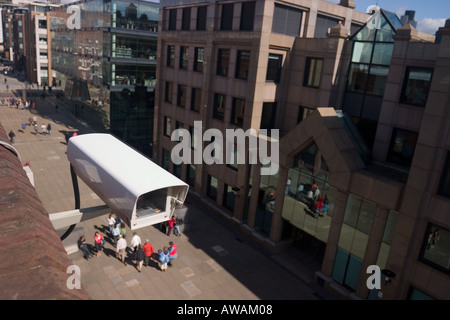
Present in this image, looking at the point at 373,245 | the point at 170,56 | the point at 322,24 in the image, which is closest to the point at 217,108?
the point at 170,56

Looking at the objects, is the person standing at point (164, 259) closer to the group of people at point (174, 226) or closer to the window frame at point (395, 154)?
the group of people at point (174, 226)

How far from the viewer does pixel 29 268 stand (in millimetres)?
3176

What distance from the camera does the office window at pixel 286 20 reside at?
2352cm

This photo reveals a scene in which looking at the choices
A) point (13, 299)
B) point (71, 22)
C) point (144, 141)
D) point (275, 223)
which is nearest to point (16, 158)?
point (13, 299)

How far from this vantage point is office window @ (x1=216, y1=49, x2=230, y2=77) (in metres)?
26.2

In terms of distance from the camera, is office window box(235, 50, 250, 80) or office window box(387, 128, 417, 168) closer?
office window box(387, 128, 417, 168)

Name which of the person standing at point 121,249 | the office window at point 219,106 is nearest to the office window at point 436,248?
the person standing at point 121,249

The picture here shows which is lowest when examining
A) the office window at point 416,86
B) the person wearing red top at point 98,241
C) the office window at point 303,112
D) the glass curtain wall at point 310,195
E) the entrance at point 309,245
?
the entrance at point 309,245

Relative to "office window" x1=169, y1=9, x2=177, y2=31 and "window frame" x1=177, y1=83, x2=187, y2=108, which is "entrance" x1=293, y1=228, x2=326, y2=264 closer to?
"window frame" x1=177, y1=83, x2=187, y2=108

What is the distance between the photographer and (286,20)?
2406 cm

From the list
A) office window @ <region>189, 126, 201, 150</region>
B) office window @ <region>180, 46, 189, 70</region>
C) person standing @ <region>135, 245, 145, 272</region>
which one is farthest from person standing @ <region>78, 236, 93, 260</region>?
office window @ <region>180, 46, 189, 70</region>

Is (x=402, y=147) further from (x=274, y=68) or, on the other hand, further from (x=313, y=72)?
(x=274, y=68)

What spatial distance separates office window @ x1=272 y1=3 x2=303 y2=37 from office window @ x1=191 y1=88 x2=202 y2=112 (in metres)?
8.59

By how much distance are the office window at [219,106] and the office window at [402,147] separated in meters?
12.8
